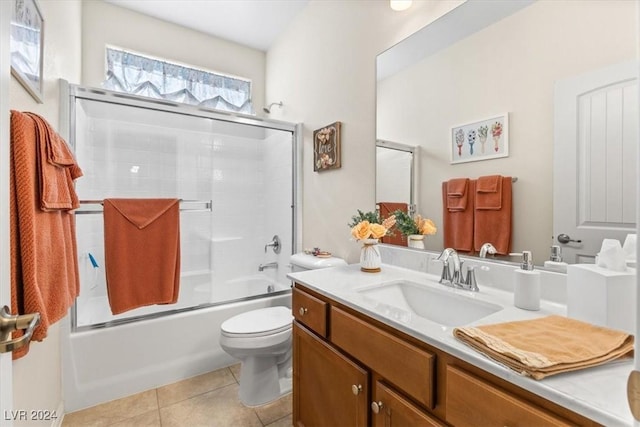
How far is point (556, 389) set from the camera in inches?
20.8

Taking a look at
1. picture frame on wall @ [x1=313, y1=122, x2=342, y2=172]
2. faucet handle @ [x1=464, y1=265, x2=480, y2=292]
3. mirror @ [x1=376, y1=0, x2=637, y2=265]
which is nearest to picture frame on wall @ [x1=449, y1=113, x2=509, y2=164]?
mirror @ [x1=376, y1=0, x2=637, y2=265]

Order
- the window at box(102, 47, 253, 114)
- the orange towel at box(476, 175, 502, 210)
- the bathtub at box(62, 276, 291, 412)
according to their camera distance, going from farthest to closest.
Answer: the window at box(102, 47, 253, 114) → the bathtub at box(62, 276, 291, 412) → the orange towel at box(476, 175, 502, 210)

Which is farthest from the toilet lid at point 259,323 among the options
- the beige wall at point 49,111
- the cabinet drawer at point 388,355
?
the beige wall at point 49,111

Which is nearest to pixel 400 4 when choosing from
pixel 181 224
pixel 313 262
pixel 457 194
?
pixel 457 194

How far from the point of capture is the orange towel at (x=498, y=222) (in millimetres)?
1147

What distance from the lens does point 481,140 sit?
121 centimetres

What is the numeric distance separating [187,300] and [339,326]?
2012mm

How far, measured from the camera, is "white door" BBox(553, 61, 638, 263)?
86 cm

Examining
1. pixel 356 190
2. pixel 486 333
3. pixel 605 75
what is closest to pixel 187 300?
pixel 356 190

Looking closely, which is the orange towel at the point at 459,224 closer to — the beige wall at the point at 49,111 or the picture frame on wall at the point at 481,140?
the picture frame on wall at the point at 481,140

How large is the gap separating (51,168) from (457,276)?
63.5 inches

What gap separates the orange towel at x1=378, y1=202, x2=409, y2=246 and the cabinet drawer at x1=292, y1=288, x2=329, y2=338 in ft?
2.01

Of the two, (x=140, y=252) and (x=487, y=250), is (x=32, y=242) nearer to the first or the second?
(x=140, y=252)

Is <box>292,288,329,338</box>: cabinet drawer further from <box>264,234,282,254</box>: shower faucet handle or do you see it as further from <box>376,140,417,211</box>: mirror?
<box>264,234,282,254</box>: shower faucet handle
